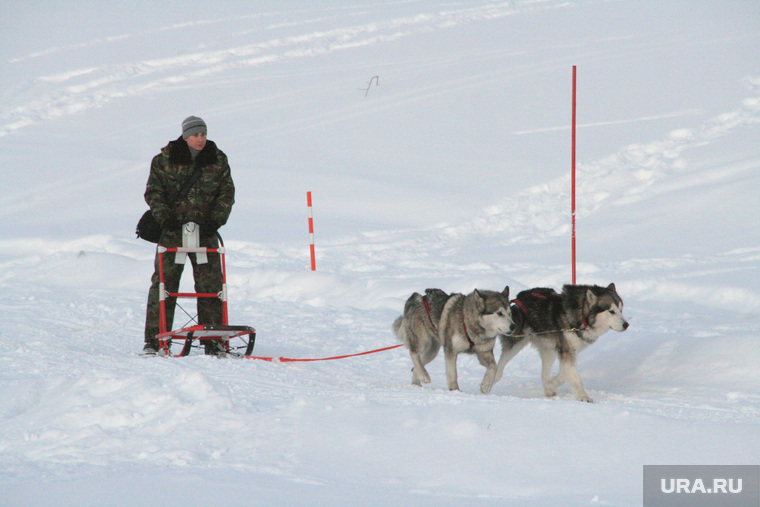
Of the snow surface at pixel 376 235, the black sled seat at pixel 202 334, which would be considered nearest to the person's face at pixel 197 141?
the black sled seat at pixel 202 334

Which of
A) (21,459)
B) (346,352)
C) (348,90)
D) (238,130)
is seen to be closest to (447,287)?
(346,352)

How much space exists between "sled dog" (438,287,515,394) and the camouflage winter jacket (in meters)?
1.70

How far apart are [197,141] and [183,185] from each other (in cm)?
32

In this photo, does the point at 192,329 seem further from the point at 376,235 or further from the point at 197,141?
the point at 376,235

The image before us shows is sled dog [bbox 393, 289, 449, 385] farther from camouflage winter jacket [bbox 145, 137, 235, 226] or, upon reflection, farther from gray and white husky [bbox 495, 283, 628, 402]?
camouflage winter jacket [bbox 145, 137, 235, 226]

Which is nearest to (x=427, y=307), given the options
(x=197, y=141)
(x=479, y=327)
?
(x=479, y=327)

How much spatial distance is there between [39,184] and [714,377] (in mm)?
11440

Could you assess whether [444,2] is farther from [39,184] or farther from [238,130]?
[39,184]

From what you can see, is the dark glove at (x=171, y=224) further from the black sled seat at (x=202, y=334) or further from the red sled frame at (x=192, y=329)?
the black sled seat at (x=202, y=334)

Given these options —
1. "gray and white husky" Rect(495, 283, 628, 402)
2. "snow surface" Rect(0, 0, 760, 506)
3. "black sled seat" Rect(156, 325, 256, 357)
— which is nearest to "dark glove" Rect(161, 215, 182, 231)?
"black sled seat" Rect(156, 325, 256, 357)

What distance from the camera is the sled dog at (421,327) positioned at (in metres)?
5.04

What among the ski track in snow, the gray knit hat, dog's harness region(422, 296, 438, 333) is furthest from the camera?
the ski track in snow

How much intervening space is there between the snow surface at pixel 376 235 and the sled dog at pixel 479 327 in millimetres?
216

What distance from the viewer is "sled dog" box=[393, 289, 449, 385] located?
5.04 m
